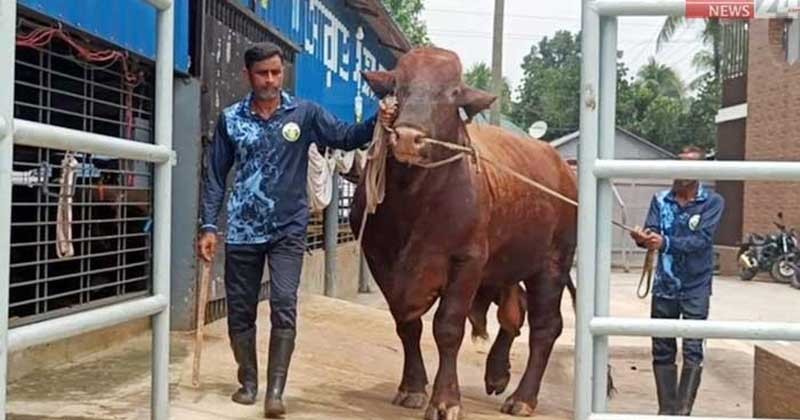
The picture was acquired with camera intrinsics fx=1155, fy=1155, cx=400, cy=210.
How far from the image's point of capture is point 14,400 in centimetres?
605

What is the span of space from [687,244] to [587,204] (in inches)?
154

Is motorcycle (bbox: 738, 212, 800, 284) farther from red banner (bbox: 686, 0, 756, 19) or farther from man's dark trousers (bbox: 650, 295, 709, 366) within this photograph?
red banner (bbox: 686, 0, 756, 19)

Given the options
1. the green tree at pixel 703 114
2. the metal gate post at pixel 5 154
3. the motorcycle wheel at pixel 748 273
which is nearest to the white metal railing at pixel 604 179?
the metal gate post at pixel 5 154

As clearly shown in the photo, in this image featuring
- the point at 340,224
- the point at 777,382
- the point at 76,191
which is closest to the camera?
the point at 777,382

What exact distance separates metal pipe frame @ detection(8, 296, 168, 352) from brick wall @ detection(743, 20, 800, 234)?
21.7 m

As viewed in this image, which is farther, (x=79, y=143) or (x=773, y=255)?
(x=773, y=255)

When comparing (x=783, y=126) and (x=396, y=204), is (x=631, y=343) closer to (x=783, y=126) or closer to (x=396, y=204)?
(x=396, y=204)

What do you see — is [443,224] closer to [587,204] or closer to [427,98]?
[427,98]

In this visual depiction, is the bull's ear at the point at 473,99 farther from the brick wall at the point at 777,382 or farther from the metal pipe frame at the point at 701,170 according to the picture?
the metal pipe frame at the point at 701,170

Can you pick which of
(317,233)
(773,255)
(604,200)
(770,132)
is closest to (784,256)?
(773,255)

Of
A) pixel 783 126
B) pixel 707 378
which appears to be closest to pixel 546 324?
pixel 707 378

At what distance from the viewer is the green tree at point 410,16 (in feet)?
126

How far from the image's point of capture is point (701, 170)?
2.91 meters

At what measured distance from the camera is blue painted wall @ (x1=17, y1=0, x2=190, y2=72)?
22.2ft
